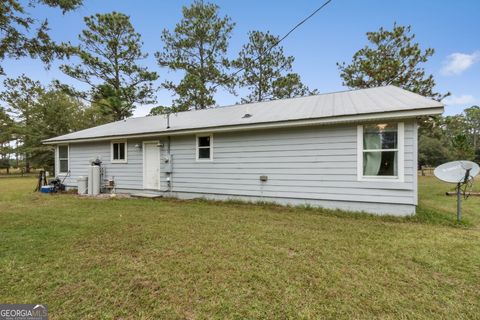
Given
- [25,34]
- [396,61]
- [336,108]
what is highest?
[396,61]

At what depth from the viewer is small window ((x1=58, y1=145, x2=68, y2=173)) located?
11844mm

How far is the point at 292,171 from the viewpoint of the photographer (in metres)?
6.85

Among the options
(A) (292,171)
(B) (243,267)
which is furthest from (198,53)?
(B) (243,267)

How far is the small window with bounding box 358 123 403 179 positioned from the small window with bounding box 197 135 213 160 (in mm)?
4580

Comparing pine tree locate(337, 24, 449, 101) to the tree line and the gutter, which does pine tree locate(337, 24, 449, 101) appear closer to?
the tree line

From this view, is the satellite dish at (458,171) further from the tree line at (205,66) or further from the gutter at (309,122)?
the tree line at (205,66)

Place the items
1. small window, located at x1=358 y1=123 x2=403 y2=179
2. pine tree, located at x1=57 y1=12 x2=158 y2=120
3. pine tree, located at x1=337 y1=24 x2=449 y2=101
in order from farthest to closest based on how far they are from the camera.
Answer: pine tree, located at x1=57 y1=12 x2=158 y2=120 < pine tree, located at x1=337 y1=24 x2=449 y2=101 < small window, located at x1=358 y1=123 x2=403 y2=179

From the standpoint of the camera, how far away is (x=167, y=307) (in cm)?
229

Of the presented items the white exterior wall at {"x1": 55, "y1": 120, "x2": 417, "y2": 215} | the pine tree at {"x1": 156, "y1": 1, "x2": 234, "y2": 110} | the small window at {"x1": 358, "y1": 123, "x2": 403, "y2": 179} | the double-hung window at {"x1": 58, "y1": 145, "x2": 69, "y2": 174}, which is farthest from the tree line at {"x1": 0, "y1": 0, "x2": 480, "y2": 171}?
the small window at {"x1": 358, "y1": 123, "x2": 403, "y2": 179}

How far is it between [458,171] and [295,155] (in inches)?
140

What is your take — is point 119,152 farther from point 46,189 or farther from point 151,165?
point 46,189

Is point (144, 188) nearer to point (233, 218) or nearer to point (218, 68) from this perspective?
point (233, 218)

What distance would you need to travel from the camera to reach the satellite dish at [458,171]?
16.6 ft

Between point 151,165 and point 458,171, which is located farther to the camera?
point 151,165
